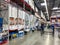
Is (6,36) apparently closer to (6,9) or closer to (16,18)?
(6,9)

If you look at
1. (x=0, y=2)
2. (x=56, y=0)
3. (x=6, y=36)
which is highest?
(x=56, y=0)

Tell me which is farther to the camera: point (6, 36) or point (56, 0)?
point (56, 0)

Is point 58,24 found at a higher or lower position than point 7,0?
lower

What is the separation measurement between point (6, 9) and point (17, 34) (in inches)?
169

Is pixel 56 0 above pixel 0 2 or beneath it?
above

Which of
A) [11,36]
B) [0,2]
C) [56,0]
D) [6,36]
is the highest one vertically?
[56,0]

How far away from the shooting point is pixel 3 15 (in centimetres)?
296

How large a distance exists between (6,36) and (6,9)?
1.98 ft

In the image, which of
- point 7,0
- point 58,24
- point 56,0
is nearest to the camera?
point 7,0

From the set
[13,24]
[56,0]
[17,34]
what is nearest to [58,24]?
[17,34]

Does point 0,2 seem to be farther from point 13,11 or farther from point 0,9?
point 13,11

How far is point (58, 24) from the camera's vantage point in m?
8.25

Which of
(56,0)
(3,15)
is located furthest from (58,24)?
(56,0)

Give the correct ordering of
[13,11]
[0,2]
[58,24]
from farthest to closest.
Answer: [58,24] → [13,11] → [0,2]
